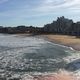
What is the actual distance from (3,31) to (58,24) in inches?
2294

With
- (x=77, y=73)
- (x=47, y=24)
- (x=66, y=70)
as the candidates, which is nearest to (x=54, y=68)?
(x=66, y=70)

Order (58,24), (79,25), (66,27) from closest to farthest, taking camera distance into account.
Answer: (79,25)
(66,27)
(58,24)

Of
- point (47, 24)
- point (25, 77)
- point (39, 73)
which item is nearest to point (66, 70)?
point (39, 73)

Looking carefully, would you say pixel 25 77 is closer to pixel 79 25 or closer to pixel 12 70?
pixel 12 70

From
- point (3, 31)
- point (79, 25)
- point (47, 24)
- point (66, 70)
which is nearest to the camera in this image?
point (66, 70)

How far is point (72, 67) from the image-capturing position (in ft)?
65.2

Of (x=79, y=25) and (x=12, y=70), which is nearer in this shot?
(x=12, y=70)

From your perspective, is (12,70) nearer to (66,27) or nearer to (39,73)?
(39,73)

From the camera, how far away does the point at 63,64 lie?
21.3 m

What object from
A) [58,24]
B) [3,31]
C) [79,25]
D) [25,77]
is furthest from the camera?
[3,31]

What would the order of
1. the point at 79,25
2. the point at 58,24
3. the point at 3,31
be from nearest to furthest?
the point at 79,25 < the point at 58,24 < the point at 3,31

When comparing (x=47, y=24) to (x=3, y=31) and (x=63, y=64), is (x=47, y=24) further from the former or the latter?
(x=63, y=64)

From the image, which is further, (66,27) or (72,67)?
(66,27)

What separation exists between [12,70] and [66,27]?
11273 cm
